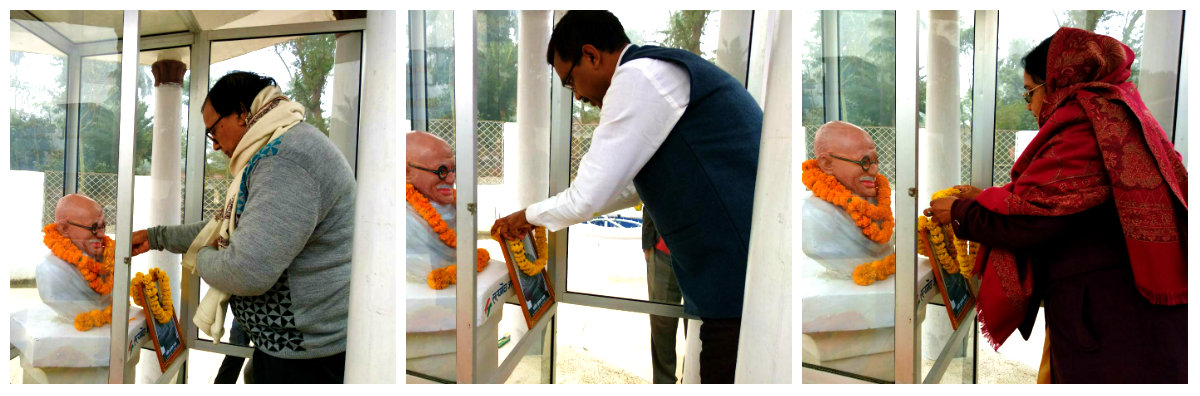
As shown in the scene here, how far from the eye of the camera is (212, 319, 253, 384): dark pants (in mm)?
2602

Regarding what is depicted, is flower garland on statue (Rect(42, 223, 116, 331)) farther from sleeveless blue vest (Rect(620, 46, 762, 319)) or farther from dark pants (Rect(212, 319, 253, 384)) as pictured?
sleeveless blue vest (Rect(620, 46, 762, 319))

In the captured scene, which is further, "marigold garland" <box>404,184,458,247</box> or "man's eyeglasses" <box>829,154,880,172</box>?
"marigold garland" <box>404,184,458,247</box>

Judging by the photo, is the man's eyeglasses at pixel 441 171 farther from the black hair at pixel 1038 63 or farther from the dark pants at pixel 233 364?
the black hair at pixel 1038 63

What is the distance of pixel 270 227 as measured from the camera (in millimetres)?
1641

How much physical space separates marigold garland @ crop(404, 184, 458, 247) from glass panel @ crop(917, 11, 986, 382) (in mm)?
1696

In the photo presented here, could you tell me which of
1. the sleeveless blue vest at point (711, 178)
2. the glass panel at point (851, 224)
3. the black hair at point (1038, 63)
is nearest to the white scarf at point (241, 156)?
the sleeveless blue vest at point (711, 178)

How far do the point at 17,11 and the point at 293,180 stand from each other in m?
1.30

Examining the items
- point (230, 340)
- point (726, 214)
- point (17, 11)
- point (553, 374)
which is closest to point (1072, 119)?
point (726, 214)

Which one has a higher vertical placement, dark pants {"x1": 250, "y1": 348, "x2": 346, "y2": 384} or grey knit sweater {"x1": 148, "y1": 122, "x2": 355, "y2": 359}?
grey knit sweater {"x1": 148, "y1": 122, "x2": 355, "y2": 359}

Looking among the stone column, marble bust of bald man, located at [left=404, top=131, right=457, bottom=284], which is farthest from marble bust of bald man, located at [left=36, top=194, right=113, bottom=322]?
the stone column

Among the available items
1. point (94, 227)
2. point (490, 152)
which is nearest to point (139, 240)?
point (94, 227)

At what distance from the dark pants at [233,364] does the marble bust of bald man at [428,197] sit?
0.64 m

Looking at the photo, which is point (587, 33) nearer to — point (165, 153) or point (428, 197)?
point (428, 197)

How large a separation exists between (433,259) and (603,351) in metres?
1.33
